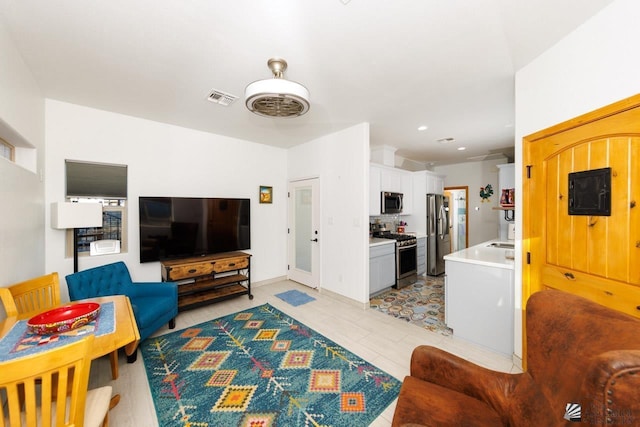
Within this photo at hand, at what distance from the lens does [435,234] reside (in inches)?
214

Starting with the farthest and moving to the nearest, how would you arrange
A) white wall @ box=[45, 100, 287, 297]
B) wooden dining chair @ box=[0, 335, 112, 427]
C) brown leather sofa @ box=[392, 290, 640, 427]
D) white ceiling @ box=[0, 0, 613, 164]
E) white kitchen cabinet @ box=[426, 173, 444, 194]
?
white kitchen cabinet @ box=[426, 173, 444, 194], white wall @ box=[45, 100, 287, 297], white ceiling @ box=[0, 0, 613, 164], wooden dining chair @ box=[0, 335, 112, 427], brown leather sofa @ box=[392, 290, 640, 427]

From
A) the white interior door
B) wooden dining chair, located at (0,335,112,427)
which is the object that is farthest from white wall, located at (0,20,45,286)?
the white interior door

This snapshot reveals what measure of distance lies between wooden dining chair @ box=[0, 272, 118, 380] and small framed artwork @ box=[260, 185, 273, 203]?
2.94 metres

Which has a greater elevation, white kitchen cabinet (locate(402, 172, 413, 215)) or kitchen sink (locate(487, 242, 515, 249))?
white kitchen cabinet (locate(402, 172, 413, 215))

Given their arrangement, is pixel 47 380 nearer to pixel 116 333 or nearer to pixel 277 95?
pixel 116 333

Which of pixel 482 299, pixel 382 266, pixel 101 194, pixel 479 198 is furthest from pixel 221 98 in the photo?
pixel 479 198

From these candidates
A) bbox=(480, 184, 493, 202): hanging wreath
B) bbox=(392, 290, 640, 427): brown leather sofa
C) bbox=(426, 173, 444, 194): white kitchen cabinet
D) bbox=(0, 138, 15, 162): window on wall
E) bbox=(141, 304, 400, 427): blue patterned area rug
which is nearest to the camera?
bbox=(392, 290, 640, 427): brown leather sofa

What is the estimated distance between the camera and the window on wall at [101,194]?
2.94 m

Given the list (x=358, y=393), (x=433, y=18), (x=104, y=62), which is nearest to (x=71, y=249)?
(x=104, y=62)

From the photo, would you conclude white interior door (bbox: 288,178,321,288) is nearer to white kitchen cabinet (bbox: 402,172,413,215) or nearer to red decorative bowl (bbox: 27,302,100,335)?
white kitchen cabinet (bbox: 402,172,413,215)

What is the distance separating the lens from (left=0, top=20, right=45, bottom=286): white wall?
1.79m

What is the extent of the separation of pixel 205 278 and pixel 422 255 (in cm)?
419

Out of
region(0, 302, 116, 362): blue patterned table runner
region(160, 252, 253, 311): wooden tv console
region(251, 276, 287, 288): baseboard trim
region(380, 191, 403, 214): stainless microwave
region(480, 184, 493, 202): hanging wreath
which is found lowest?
region(251, 276, 287, 288): baseboard trim

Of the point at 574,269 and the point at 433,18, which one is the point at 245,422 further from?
the point at 433,18
